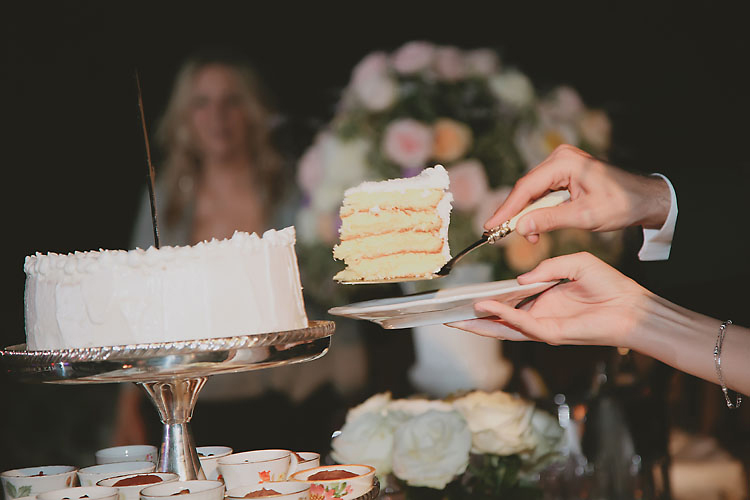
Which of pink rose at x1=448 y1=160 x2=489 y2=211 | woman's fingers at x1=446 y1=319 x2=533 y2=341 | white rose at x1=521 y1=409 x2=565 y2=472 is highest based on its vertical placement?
pink rose at x1=448 y1=160 x2=489 y2=211

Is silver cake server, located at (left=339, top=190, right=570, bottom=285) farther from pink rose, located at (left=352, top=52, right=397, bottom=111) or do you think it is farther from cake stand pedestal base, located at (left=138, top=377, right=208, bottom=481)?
pink rose, located at (left=352, top=52, right=397, bottom=111)

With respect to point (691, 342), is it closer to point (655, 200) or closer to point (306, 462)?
point (655, 200)

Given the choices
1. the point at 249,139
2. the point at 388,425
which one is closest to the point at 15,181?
the point at 249,139

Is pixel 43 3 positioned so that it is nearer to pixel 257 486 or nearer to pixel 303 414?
pixel 303 414

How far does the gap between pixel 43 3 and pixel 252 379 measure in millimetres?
2122

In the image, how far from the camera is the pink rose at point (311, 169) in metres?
3.84

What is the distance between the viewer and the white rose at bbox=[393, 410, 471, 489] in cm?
327

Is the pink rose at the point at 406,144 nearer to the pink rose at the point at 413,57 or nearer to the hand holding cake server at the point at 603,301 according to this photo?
the pink rose at the point at 413,57

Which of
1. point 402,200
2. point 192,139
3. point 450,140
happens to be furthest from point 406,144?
point 192,139

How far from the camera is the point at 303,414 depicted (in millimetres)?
3930

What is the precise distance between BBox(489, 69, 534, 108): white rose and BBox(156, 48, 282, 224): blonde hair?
1102 millimetres

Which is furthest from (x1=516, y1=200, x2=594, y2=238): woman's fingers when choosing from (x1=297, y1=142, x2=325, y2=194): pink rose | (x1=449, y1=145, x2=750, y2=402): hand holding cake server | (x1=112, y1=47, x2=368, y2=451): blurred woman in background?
(x1=112, y1=47, x2=368, y2=451): blurred woman in background

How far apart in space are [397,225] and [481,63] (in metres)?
1.40

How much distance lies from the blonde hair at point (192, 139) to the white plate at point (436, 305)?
1.82 metres
